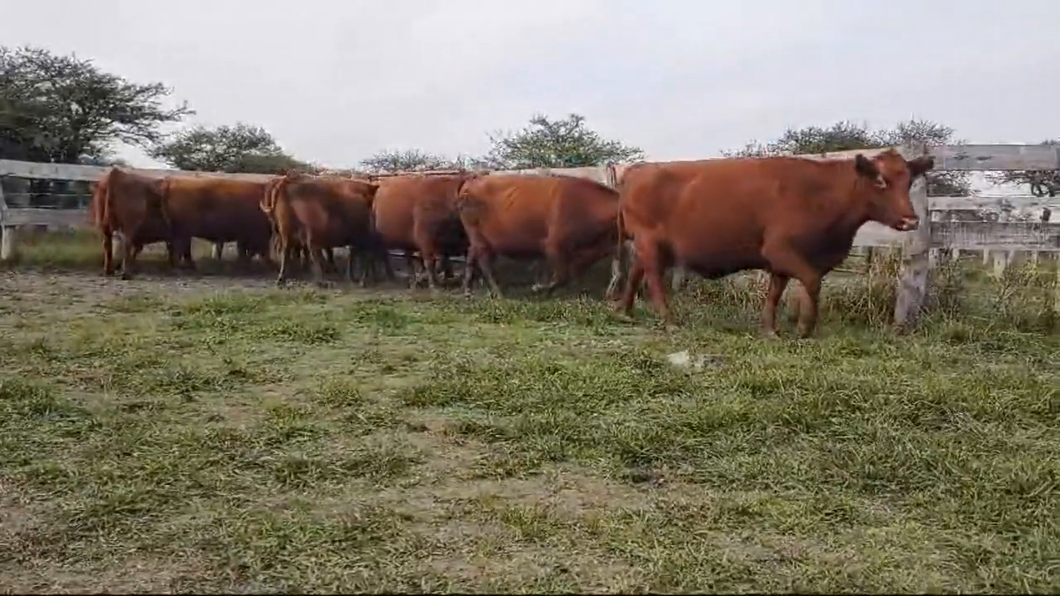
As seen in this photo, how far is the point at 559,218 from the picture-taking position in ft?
29.0

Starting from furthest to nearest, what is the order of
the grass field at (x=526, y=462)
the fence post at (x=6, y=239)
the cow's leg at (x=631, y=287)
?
1. the fence post at (x=6, y=239)
2. the cow's leg at (x=631, y=287)
3. the grass field at (x=526, y=462)

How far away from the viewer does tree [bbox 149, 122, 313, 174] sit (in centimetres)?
2453

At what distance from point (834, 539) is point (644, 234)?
16.2 feet

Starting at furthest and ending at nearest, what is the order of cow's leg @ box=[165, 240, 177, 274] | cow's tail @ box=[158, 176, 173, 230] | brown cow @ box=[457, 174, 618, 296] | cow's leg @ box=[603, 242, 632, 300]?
cow's leg @ box=[165, 240, 177, 274]
cow's tail @ box=[158, 176, 173, 230]
brown cow @ box=[457, 174, 618, 296]
cow's leg @ box=[603, 242, 632, 300]

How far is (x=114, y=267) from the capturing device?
451 inches

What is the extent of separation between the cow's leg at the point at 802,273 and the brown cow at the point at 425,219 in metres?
4.43

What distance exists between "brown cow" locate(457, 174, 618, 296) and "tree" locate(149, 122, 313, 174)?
15.1m

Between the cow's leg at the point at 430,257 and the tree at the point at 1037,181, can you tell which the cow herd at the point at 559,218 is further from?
the tree at the point at 1037,181

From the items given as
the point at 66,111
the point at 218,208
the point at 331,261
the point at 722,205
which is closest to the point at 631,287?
the point at 722,205

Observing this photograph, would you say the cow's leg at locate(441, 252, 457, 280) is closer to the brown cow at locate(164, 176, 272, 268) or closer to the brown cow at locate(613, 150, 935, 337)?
the brown cow at locate(164, 176, 272, 268)

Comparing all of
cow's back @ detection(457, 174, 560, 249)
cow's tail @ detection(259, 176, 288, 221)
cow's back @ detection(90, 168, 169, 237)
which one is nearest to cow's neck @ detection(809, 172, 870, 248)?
cow's back @ detection(457, 174, 560, 249)

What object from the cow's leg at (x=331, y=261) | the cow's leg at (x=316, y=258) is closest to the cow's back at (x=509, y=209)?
the cow's leg at (x=316, y=258)

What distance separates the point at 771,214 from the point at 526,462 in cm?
386

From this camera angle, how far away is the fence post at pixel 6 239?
11.8 meters
